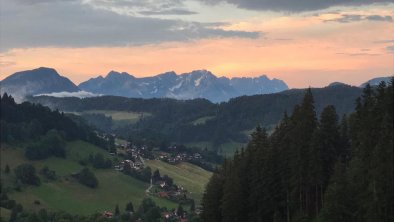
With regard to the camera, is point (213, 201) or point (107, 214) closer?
point (213, 201)

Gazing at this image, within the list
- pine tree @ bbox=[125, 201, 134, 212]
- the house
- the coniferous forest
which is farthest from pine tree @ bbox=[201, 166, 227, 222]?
pine tree @ bbox=[125, 201, 134, 212]

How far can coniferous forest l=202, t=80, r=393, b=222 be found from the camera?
59.0m

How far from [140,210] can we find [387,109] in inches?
5287

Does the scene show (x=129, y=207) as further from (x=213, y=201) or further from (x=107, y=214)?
(x=213, y=201)

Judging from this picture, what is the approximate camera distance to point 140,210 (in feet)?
618

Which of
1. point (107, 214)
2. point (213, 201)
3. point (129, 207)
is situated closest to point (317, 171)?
point (213, 201)

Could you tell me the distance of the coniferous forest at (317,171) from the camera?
58991mm

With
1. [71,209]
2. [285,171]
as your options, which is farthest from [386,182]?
[71,209]

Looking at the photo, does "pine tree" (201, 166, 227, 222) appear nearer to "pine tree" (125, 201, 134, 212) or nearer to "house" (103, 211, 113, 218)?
"house" (103, 211, 113, 218)

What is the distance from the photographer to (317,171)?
76.4 metres

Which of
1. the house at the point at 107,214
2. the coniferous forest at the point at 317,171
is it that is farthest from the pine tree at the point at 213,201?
the house at the point at 107,214

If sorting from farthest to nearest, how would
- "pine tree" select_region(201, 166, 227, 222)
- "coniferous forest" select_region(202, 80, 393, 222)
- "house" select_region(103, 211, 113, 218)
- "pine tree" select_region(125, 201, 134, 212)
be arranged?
"pine tree" select_region(125, 201, 134, 212) < "house" select_region(103, 211, 113, 218) < "pine tree" select_region(201, 166, 227, 222) < "coniferous forest" select_region(202, 80, 393, 222)

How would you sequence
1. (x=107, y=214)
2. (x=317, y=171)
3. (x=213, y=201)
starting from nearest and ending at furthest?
(x=317, y=171) < (x=213, y=201) < (x=107, y=214)

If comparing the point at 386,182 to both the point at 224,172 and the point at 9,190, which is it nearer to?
the point at 224,172
